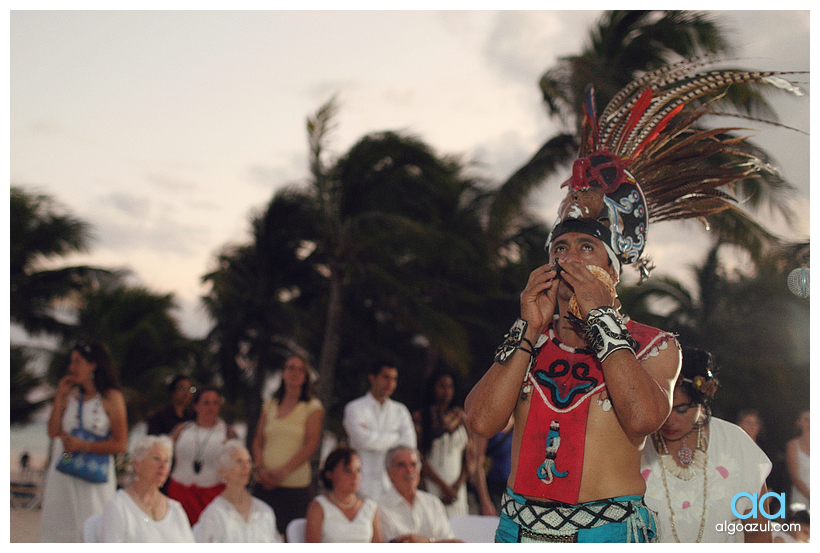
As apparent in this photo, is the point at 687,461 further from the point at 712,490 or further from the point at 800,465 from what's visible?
the point at 800,465

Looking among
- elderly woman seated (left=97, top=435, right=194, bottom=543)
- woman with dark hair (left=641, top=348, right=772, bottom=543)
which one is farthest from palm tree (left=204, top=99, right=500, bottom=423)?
woman with dark hair (left=641, top=348, right=772, bottom=543)

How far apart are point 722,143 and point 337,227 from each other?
8847 mm

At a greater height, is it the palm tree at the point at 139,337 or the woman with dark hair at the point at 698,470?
the palm tree at the point at 139,337

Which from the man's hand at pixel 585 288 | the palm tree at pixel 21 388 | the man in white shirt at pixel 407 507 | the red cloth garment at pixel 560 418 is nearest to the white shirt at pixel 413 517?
the man in white shirt at pixel 407 507

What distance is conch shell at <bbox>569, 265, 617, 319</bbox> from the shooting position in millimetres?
2322

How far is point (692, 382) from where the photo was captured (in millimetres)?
2959

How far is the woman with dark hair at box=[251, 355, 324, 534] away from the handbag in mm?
930

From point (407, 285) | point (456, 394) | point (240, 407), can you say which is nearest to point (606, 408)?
point (456, 394)

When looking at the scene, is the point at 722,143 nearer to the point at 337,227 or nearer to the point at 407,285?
the point at 337,227

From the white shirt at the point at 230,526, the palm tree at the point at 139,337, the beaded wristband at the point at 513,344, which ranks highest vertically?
the palm tree at the point at 139,337

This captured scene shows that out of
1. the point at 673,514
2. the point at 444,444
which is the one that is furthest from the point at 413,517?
the point at 673,514

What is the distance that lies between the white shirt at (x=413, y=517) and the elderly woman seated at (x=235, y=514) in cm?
67

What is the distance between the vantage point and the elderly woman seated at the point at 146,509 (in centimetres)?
359

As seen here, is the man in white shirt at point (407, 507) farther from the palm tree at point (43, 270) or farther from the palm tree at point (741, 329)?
the palm tree at point (43, 270)
